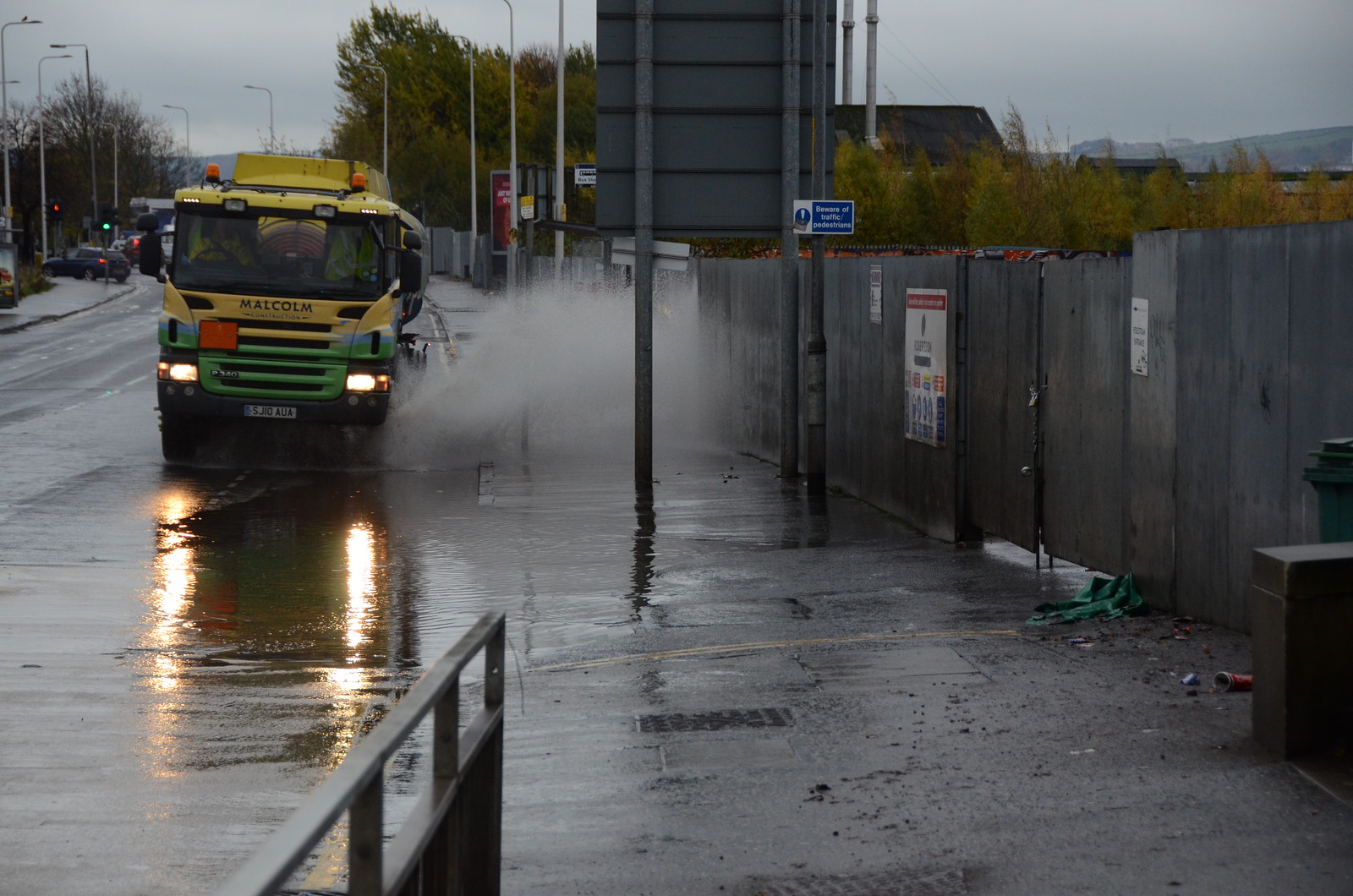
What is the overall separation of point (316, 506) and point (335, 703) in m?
7.25

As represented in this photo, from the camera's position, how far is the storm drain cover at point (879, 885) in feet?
16.2

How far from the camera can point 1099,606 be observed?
362 inches

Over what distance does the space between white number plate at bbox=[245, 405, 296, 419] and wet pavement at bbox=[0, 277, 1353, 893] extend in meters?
1.72

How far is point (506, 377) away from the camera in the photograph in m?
21.6

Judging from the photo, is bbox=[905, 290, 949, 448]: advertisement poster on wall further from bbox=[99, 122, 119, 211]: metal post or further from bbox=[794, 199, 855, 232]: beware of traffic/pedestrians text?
bbox=[99, 122, 119, 211]: metal post

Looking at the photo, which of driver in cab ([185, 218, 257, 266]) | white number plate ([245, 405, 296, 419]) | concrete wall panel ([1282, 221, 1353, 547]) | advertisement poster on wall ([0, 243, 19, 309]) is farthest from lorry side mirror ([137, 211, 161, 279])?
advertisement poster on wall ([0, 243, 19, 309])

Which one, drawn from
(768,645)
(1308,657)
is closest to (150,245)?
(768,645)

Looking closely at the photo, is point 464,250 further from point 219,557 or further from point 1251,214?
point 219,557

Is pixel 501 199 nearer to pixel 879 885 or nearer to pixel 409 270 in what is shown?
pixel 409 270

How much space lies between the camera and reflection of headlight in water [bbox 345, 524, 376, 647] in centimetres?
945

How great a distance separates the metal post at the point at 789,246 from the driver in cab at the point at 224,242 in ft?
18.8

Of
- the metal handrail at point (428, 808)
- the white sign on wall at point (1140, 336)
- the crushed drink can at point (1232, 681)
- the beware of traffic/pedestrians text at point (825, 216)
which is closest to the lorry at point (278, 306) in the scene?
the beware of traffic/pedestrians text at point (825, 216)

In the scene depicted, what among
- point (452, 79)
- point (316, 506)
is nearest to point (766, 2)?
point (316, 506)

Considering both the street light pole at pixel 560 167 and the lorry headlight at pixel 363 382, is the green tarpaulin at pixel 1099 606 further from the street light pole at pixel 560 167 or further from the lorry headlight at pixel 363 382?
the street light pole at pixel 560 167
